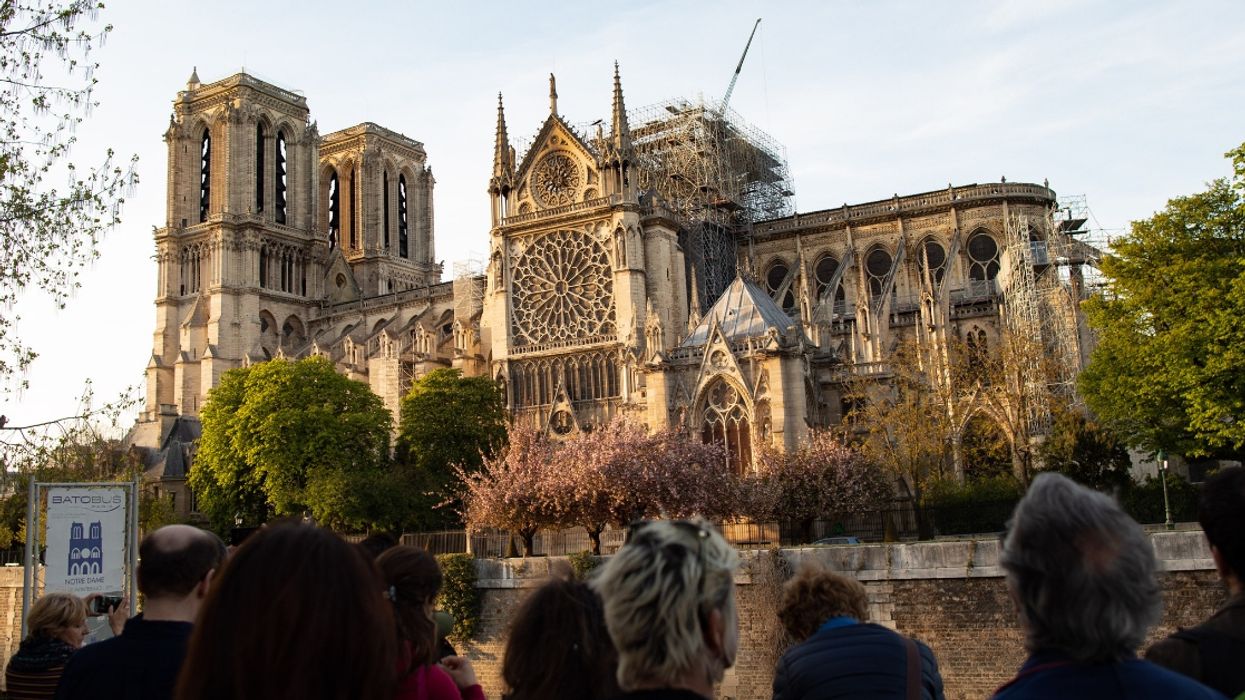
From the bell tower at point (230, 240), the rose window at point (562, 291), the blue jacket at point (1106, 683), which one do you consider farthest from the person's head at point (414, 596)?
the bell tower at point (230, 240)

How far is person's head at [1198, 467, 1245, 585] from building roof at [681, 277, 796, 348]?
30.3m

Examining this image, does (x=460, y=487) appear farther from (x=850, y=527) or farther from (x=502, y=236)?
(x=850, y=527)

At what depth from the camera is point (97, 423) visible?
48.4ft

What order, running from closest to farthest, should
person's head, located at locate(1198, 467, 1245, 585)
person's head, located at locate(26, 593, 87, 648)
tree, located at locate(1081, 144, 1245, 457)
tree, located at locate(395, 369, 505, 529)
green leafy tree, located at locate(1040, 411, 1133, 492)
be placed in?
1. person's head, located at locate(1198, 467, 1245, 585)
2. person's head, located at locate(26, 593, 87, 648)
3. tree, located at locate(1081, 144, 1245, 457)
4. green leafy tree, located at locate(1040, 411, 1133, 492)
5. tree, located at locate(395, 369, 505, 529)

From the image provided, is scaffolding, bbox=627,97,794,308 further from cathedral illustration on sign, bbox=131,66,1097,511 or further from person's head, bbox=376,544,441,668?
person's head, bbox=376,544,441,668

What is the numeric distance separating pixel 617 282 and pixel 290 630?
42.2 metres

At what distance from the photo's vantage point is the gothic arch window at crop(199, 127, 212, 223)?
66312 millimetres

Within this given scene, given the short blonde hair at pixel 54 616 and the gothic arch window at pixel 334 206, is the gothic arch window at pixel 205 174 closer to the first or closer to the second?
the gothic arch window at pixel 334 206

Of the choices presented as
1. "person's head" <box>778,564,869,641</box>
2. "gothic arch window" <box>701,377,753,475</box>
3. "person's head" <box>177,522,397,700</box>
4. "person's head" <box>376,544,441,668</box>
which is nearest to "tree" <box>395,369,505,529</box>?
"gothic arch window" <box>701,377,753,475</box>

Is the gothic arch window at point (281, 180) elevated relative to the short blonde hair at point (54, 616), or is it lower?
elevated

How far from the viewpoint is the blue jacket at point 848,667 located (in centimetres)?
493

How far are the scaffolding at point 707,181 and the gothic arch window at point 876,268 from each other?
5.88 metres

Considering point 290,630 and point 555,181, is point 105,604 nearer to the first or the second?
point 290,630

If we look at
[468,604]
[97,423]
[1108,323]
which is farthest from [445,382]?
[97,423]
